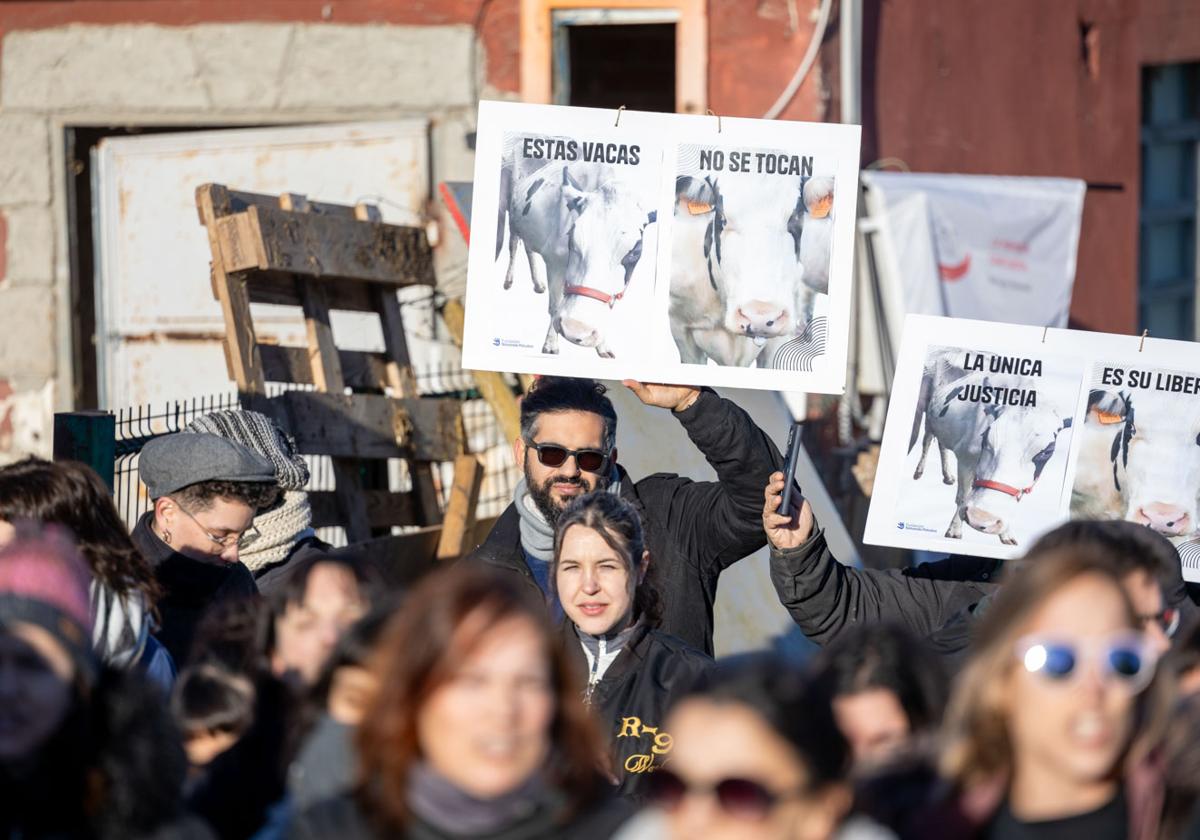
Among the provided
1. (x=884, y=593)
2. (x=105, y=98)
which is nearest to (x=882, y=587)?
(x=884, y=593)

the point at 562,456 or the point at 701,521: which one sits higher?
the point at 562,456

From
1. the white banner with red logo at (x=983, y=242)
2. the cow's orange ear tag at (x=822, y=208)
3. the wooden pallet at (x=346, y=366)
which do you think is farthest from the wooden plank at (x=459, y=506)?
the white banner with red logo at (x=983, y=242)

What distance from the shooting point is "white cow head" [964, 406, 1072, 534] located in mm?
4684

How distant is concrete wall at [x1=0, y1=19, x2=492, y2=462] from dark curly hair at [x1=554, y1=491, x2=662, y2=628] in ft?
18.5

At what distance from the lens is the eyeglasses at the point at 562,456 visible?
4.84 m

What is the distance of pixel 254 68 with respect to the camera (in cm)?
966

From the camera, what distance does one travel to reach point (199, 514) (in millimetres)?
4777

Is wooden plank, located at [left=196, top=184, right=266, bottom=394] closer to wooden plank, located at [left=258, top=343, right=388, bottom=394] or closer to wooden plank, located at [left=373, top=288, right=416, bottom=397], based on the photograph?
wooden plank, located at [left=258, top=343, right=388, bottom=394]

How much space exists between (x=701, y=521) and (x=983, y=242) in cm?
593

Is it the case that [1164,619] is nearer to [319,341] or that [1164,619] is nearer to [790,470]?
[790,470]

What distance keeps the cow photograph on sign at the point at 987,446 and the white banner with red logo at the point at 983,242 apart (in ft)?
16.3

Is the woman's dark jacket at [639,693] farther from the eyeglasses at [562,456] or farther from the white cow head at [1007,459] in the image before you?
the white cow head at [1007,459]

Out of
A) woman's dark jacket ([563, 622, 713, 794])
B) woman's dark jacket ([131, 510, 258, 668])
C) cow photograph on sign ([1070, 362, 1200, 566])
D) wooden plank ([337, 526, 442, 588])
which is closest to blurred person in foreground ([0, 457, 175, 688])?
woman's dark jacket ([131, 510, 258, 668])

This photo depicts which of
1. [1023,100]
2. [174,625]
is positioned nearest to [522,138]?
[174,625]
